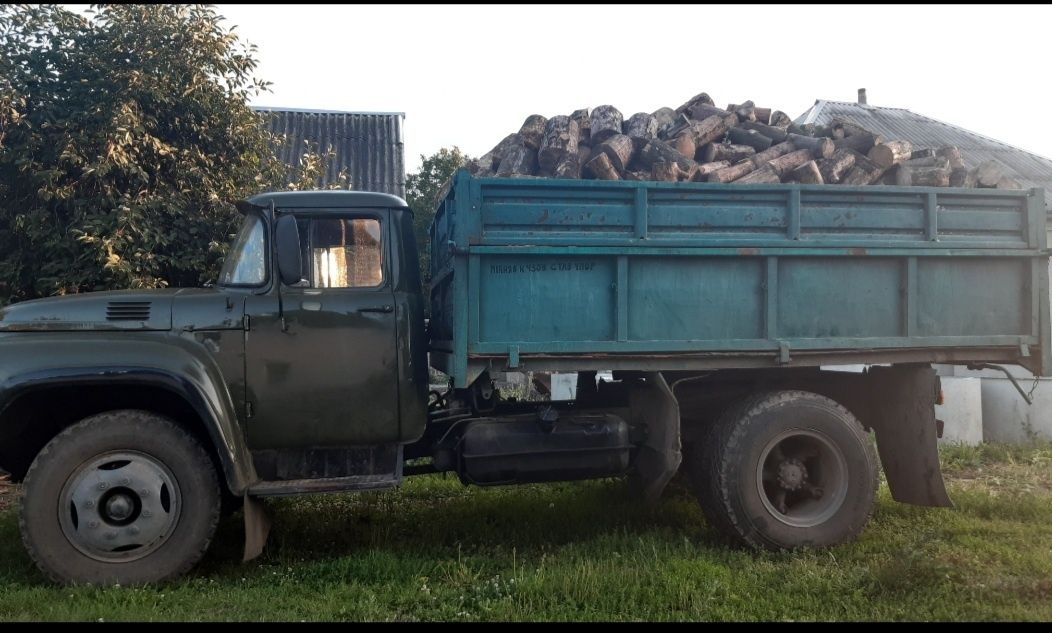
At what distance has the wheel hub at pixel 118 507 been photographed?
3908mm

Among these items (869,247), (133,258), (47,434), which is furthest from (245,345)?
(869,247)

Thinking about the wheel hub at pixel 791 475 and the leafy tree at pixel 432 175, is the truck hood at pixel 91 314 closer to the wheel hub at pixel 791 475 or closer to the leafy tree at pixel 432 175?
the wheel hub at pixel 791 475

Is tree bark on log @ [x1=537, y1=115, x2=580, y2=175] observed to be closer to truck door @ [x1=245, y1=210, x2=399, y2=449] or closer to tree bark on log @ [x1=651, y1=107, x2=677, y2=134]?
tree bark on log @ [x1=651, y1=107, x2=677, y2=134]

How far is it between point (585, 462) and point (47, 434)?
3.28m

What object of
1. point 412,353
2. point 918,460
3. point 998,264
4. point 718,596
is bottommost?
point 718,596

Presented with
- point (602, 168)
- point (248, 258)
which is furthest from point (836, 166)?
point (248, 258)

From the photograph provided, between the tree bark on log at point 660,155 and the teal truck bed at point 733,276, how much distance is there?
2.83 feet

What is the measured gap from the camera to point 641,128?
229 inches

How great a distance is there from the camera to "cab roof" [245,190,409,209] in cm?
435

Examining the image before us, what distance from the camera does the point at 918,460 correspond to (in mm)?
4828

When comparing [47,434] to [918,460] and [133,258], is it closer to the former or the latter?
[133,258]

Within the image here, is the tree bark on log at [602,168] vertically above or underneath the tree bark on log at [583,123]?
underneath

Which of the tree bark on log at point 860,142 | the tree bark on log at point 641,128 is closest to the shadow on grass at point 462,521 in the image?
the tree bark on log at point 641,128

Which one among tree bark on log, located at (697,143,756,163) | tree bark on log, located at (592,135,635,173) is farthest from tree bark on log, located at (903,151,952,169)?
tree bark on log, located at (592,135,635,173)
